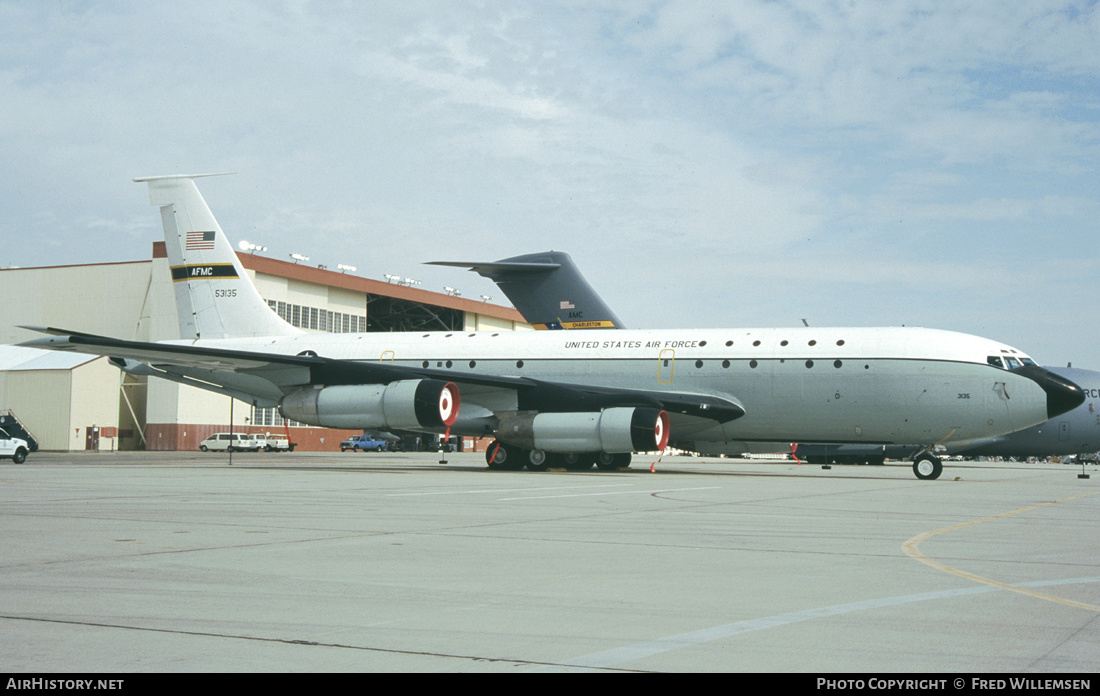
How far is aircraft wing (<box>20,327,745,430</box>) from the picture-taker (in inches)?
1027

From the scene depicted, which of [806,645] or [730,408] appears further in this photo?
[730,408]

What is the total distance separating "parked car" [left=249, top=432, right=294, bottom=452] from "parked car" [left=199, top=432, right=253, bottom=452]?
0.33 meters

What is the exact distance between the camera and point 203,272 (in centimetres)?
3164

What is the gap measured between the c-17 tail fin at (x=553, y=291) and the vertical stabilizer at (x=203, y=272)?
7998 mm

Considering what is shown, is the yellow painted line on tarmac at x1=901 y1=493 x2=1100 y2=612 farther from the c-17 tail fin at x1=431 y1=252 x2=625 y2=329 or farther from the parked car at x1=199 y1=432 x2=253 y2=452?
the parked car at x1=199 y1=432 x2=253 y2=452

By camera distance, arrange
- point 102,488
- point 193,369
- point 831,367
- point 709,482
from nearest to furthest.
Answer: point 102,488
point 709,482
point 831,367
point 193,369

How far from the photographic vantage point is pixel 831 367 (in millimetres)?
25672

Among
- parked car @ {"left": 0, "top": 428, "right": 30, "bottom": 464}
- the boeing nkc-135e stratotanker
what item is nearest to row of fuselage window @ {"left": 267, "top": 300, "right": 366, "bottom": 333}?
parked car @ {"left": 0, "top": 428, "right": 30, "bottom": 464}

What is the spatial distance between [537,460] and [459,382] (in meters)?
3.50

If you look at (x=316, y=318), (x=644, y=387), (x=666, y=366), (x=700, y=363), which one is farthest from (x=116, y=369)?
(x=700, y=363)

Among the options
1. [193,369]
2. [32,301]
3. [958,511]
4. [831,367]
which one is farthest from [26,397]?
[958,511]

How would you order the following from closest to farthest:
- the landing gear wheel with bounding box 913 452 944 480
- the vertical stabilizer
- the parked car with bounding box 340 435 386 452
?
1. the landing gear wheel with bounding box 913 452 944 480
2. the vertical stabilizer
3. the parked car with bounding box 340 435 386 452

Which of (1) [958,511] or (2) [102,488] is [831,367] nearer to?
(1) [958,511]

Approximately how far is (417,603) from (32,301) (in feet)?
211
